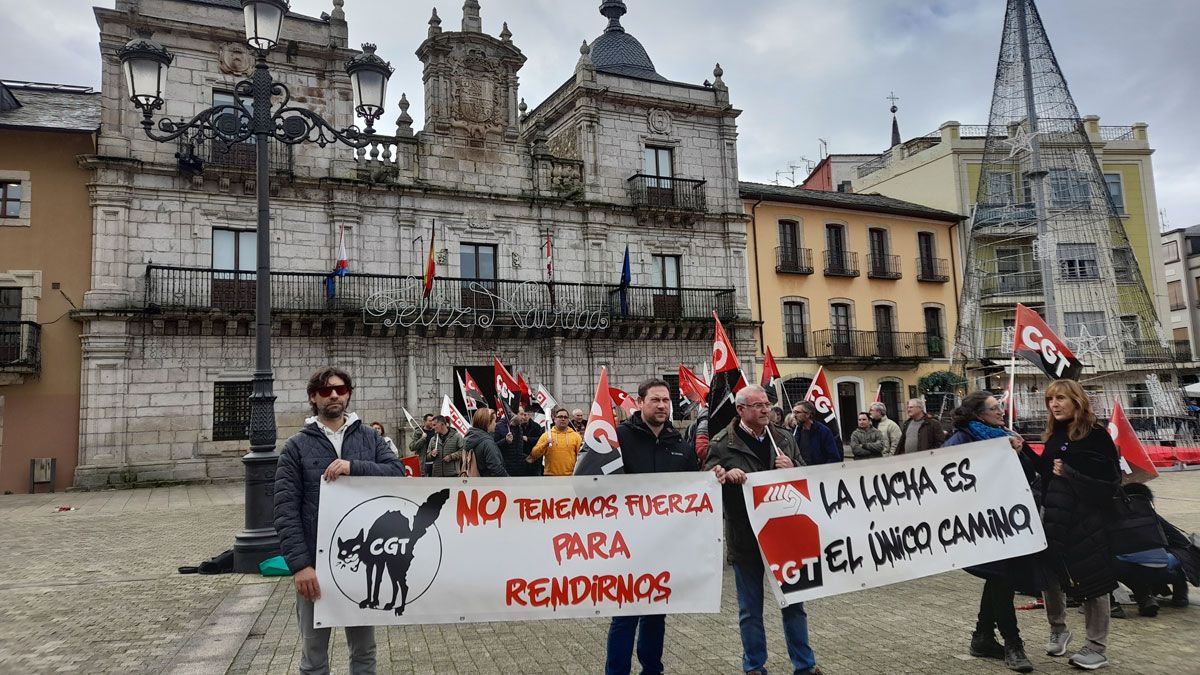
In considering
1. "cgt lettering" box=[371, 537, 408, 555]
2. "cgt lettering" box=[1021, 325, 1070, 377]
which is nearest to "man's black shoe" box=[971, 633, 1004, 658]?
"cgt lettering" box=[1021, 325, 1070, 377]

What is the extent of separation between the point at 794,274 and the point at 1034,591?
24.6 m

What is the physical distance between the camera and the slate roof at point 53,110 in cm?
1970

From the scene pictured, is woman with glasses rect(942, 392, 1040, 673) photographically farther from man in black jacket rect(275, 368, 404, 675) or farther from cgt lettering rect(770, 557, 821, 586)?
man in black jacket rect(275, 368, 404, 675)

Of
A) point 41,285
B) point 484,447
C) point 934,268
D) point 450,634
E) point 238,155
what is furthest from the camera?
point 934,268

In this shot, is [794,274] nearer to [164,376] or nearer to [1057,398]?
[164,376]

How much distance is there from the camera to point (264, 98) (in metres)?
9.91

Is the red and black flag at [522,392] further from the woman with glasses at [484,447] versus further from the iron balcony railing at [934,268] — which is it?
the iron balcony railing at [934,268]

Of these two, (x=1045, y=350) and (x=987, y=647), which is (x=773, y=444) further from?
(x=1045, y=350)

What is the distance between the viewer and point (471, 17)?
24984mm

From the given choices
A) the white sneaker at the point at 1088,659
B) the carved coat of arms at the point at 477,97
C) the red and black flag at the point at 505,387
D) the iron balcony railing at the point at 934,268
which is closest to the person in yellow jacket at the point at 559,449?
the red and black flag at the point at 505,387

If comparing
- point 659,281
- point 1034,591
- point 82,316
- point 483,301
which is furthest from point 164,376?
point 1034,591

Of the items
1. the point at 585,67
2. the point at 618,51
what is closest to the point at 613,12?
the point at 618,51

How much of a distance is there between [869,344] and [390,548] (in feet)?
92.8

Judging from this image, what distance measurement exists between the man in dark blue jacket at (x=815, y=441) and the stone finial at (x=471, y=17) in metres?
19.8
